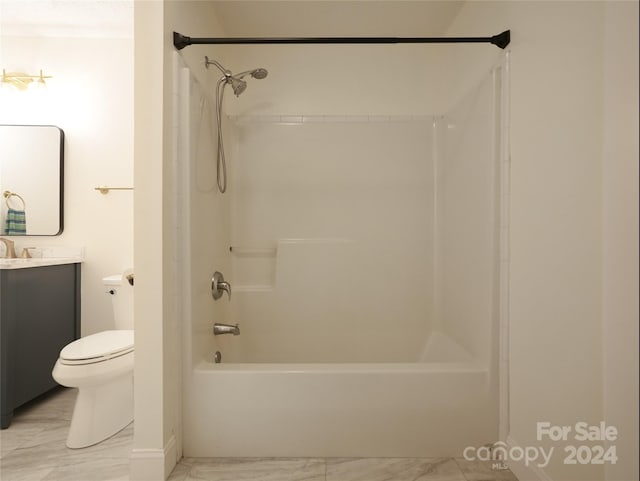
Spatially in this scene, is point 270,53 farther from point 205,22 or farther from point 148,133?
point 148,133

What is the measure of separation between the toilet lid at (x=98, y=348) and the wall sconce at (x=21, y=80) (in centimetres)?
192

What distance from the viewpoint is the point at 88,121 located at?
2.65m

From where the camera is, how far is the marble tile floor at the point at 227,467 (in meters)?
1.47

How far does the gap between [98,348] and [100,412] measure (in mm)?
315

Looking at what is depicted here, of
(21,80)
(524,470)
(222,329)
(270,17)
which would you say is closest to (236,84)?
(270,17)

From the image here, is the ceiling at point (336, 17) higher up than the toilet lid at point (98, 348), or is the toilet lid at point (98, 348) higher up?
the ceiling at point (336, 17)

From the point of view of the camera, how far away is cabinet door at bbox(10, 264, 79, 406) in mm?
2072

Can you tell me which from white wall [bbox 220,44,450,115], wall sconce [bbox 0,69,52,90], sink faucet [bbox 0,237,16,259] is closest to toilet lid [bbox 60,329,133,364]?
sink faucet [bbox 0,237,16,259]

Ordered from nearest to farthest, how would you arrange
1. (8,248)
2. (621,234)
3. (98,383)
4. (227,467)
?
(621,234) < (227,467) < (98,383) < (8,248)

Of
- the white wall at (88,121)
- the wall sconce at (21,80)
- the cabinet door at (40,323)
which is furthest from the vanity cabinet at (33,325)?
the wall sconce at (21,80)

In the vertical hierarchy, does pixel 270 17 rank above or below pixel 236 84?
above

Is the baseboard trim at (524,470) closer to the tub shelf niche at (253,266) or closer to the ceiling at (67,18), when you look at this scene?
the tub shelf niche at (253,266)

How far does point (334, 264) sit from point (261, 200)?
649 mm

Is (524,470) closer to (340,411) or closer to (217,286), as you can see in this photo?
(340,411)
